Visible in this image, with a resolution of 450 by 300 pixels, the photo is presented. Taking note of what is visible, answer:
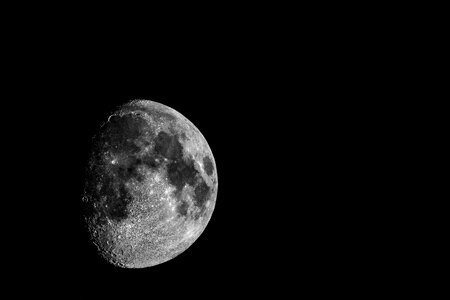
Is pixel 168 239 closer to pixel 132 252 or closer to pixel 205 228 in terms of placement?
pixel 132 252

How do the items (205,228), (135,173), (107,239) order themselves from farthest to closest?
(205,228)
(107,239)
(135,173)

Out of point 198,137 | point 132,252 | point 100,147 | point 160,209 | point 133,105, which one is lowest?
point 132,252

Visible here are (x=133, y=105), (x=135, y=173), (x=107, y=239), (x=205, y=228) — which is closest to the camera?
(x=135, y=173)

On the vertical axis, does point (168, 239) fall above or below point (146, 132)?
below

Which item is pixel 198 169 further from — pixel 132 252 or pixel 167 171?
pixel 132 252

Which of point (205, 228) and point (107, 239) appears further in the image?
point (205, 228)

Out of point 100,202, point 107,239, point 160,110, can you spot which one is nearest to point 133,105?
point 160,110

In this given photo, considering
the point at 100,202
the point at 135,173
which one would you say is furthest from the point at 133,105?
the point at 100,202
